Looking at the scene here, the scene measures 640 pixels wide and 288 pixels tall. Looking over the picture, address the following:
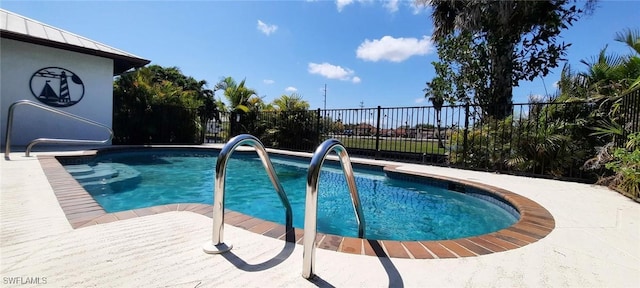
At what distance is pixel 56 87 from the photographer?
8.58 meters

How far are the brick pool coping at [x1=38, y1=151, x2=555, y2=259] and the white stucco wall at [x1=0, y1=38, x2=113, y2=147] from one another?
732cm

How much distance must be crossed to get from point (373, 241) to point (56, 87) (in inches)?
433

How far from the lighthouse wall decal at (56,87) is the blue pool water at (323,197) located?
2877 mm

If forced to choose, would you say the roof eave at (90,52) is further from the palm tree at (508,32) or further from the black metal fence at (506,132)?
the palm tree at (508,32)

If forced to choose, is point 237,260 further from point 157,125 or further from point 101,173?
point 157,125

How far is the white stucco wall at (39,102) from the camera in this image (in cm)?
791

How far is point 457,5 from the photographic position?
9023 mm

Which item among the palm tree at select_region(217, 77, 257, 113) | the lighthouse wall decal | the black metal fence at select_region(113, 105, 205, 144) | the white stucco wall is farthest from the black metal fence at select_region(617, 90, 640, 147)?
the lighthouse wall decal

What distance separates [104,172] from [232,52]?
7.47m

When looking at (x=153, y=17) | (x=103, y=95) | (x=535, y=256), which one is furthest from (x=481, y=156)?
(x=103, y=95)

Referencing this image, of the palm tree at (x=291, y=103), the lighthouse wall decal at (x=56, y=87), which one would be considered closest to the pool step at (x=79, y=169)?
the lighthouse wall decal at (x=56, y=87)

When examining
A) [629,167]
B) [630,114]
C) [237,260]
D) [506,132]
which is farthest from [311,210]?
[506,132]

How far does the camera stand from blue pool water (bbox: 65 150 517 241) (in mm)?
3549

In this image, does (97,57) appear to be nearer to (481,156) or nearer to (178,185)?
(178,185)
